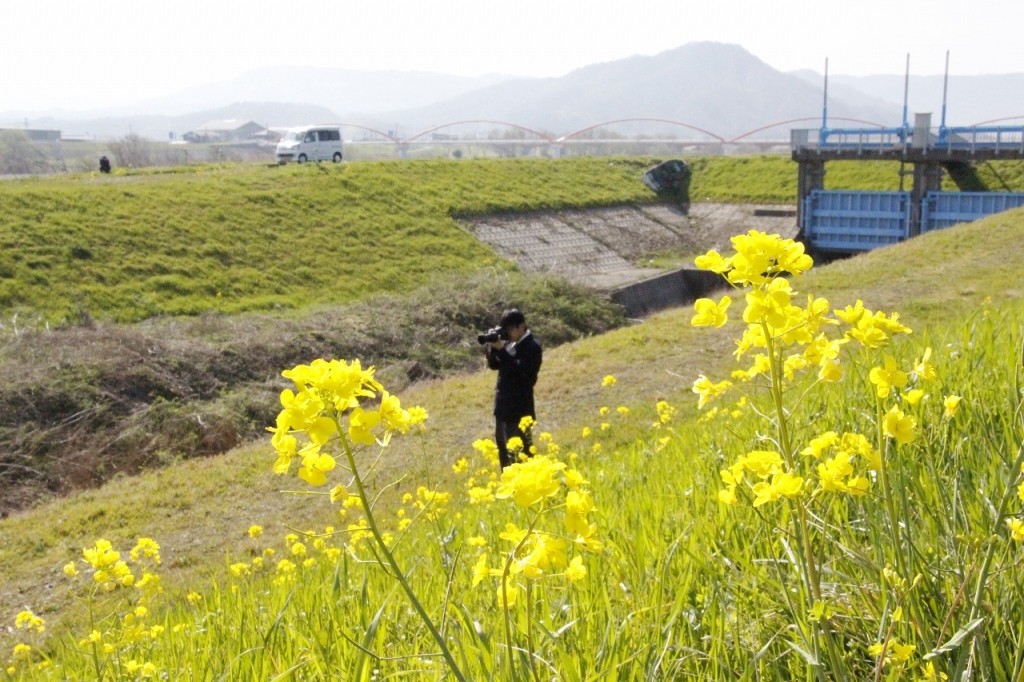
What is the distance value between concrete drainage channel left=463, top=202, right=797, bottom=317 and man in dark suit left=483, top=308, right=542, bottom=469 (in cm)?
1510

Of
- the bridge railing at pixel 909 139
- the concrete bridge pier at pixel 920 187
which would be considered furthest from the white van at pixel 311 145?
the concrete bridge pier at pixel 920 187

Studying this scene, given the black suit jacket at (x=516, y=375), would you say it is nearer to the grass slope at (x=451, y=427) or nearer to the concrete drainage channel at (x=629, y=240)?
the grass slope at (x=451, y=427)

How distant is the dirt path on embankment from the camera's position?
26.5m

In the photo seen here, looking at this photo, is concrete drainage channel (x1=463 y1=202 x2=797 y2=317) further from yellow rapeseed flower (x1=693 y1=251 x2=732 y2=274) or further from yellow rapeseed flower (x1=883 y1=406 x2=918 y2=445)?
yellow rapeseed flower (x1=883 y1=406 x2=918 y2=445)

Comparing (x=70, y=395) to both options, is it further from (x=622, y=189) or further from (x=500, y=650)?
(x=622, y=189)

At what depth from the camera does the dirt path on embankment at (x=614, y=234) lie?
26.5 meters

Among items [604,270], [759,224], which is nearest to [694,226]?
[759,224]

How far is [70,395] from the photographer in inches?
496

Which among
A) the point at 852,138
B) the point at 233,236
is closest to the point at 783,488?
the point at 233,236

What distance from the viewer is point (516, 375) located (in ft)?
24.0

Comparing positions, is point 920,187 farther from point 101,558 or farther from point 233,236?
point 101,558

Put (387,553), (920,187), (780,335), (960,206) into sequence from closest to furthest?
(387,553), (780,335), (960,206), (920,187)

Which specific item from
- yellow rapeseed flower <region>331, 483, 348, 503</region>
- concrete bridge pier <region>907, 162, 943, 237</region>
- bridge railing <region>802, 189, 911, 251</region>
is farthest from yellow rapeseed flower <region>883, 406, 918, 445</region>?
bridge railing <region>802, 189, 911, 251</region>

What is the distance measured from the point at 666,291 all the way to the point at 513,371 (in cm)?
1743
